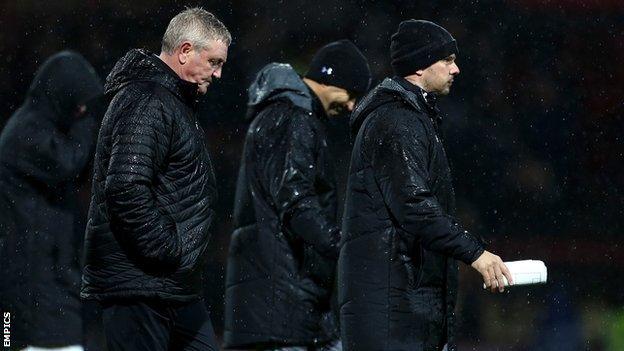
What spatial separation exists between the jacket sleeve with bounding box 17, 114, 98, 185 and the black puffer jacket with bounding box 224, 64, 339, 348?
0.80 m

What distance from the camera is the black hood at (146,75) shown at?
5.10 meters

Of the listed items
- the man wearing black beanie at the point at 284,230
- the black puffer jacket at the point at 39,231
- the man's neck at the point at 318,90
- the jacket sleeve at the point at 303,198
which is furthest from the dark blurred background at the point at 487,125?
the jacket sleeve at the point at 303,198

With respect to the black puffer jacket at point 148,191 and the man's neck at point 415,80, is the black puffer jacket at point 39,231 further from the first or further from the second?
the man's neck at point 415,80

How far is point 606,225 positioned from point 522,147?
2.43 ft

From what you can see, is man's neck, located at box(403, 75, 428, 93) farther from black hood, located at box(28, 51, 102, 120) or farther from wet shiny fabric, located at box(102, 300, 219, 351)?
black hood, located at box(28, 51, 102, 120)

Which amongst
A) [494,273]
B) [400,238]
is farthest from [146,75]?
[494,273]

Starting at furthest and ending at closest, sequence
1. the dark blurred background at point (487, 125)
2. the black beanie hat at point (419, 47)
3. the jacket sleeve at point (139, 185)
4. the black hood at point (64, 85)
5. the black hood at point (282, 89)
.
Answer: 1. the dark blurred background at point (487, 125)
2. the black hood at point (64, 85)
3. the black hood at point (282, 89)
4. the black beanie hat at point (419, 47)
5. the jacket sleeve at point (139, 185)

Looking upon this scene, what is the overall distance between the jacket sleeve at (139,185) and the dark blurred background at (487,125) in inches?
167

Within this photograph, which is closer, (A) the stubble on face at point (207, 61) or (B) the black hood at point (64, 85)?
(A) the stubble on face at point (207, 61)

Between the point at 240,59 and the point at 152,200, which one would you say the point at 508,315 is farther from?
the point at 152,200

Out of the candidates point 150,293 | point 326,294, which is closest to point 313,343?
point 326,294

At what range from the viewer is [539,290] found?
30.7 ft

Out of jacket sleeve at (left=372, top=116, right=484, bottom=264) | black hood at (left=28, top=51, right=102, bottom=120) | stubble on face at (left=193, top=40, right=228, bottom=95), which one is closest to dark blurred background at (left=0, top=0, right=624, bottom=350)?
black hood at (left=28, top=51, right=102, bottom=120)

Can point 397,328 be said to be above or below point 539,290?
above
